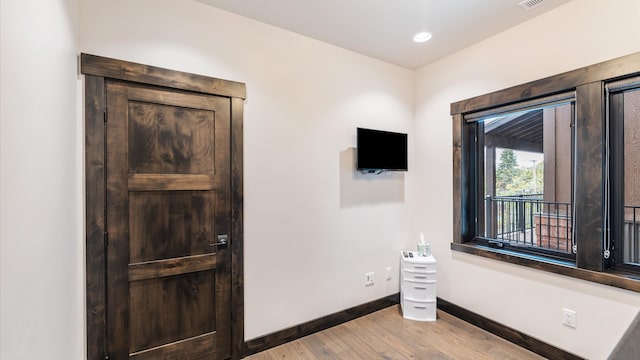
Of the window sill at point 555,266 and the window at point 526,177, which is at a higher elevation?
the window at point 526,177

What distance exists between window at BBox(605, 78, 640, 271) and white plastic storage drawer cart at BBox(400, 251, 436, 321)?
1.39 meters

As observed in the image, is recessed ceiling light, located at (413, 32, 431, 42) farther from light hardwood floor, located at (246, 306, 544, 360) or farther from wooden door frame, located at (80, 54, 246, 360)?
light hardwood floor, located at (246, 306, 544, 360)

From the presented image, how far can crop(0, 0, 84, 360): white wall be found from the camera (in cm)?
93

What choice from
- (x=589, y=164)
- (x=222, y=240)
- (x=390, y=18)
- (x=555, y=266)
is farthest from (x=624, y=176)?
(x=222, y=240)

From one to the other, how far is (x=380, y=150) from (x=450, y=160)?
0.78 metres

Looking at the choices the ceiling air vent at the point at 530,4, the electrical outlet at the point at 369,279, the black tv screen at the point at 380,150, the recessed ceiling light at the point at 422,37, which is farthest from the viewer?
the electrical outlet at the point at 369,279

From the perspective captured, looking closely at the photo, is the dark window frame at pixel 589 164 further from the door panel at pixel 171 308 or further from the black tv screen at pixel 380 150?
Result: the door panel at pixel 171 308

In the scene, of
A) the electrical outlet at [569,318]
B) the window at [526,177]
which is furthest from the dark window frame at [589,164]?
the electrical outlet at [569,318]

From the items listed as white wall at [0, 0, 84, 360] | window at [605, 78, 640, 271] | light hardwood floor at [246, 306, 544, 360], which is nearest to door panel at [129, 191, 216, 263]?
white wall at [0, 0, 84, 360]

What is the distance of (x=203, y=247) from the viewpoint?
2.19 m

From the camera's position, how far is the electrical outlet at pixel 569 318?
2151 mm

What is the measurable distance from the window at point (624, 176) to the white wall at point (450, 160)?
0.87ft

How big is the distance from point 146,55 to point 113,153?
0.72m

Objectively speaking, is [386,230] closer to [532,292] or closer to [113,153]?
[532,292]
